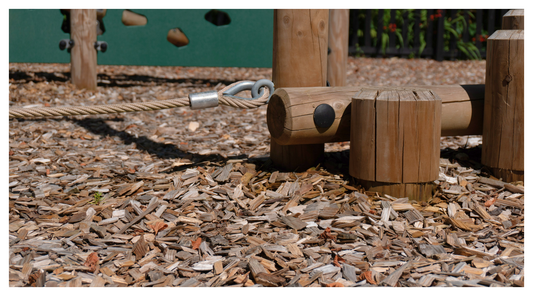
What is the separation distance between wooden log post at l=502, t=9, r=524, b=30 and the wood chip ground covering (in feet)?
2.83

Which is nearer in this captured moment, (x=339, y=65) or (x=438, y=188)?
(x=438, y=188)

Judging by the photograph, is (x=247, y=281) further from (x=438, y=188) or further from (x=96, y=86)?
(x=96, y=86)

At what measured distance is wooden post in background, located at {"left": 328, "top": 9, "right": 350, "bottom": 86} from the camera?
5.51 meters

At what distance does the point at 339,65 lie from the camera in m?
5.53

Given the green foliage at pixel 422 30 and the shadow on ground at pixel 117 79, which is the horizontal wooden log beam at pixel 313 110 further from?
the green foliage at pixel 422 30

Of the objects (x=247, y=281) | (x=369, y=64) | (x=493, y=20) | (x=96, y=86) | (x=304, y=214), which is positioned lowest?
(x=247, y=281)

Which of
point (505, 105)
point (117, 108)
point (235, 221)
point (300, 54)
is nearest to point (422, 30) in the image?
point (505, 105)

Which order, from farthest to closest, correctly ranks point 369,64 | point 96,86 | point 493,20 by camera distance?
point 493,20 → point 369,64 → point 96,86

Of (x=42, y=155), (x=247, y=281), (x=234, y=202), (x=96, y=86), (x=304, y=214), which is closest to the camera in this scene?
(x=247, y=281)

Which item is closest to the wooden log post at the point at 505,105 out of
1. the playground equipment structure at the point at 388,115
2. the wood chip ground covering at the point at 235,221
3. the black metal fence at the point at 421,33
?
the playground equipment structure at the point at 388,115

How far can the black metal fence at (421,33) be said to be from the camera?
922 cm

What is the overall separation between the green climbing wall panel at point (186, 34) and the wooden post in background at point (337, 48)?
158cm

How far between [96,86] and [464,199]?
4.76 meters

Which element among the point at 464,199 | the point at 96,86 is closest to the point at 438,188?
the point at 464,199
